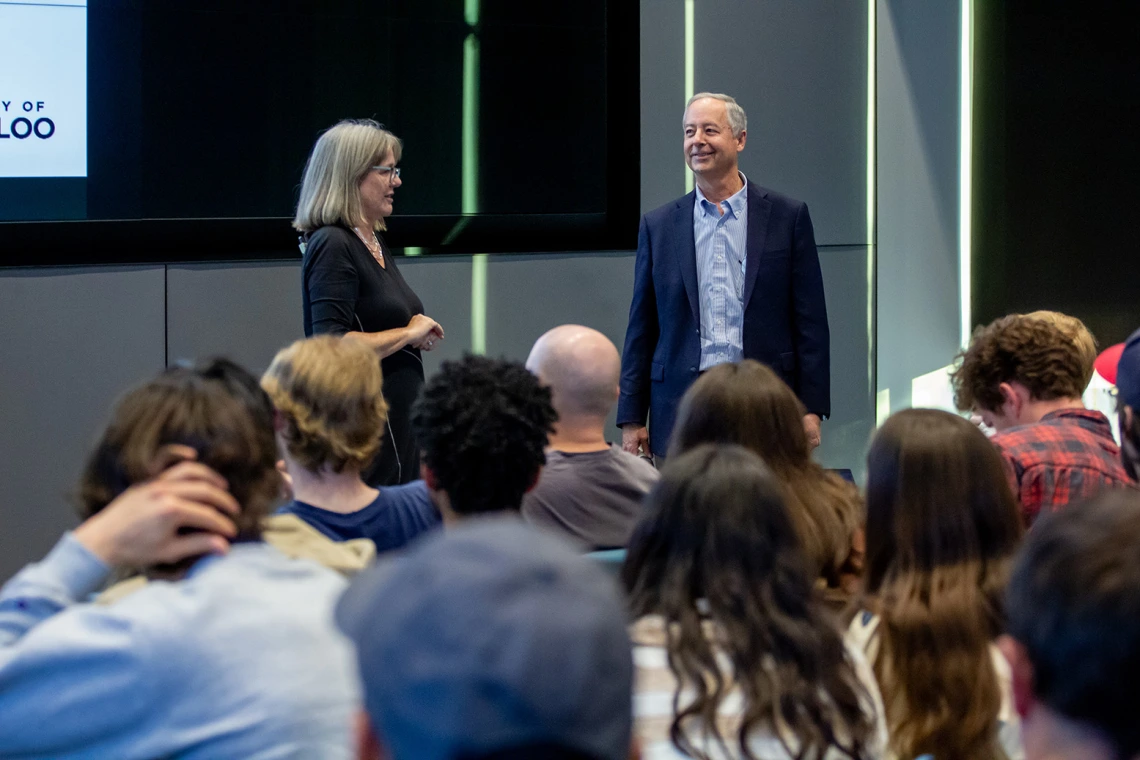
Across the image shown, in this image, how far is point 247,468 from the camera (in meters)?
1.48

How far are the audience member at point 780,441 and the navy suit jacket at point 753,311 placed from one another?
1685 mm

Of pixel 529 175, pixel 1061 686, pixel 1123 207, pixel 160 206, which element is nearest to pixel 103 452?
pixel 1061 686

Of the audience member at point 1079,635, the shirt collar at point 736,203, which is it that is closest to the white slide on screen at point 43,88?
the shirt collar at point 736,203

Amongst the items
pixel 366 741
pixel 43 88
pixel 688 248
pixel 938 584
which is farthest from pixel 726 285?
pixel 366 741

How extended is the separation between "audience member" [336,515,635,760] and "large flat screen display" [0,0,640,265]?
12.1 ft

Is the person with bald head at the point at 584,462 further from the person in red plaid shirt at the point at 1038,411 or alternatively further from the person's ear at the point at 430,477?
the person in red plaid shirt at the point at 1038,411

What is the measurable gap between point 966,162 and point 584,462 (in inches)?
147

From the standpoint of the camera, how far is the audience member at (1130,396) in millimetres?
2176

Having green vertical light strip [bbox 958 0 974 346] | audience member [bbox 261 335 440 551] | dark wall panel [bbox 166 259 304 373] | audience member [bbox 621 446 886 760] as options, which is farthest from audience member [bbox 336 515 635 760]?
green vertical light strip [bbox 958 0 974 346]

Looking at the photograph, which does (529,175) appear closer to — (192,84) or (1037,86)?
(192,84)

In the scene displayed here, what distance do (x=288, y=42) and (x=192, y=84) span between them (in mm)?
368

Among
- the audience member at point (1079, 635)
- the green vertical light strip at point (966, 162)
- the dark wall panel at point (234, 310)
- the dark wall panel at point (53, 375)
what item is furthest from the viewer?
the green vertical light strip at point (966, 162)

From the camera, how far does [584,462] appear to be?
264 centimetres

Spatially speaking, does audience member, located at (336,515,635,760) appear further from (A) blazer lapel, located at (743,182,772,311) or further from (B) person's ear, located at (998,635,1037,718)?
(A) blazer lapel, located at (743,182,772,311)
